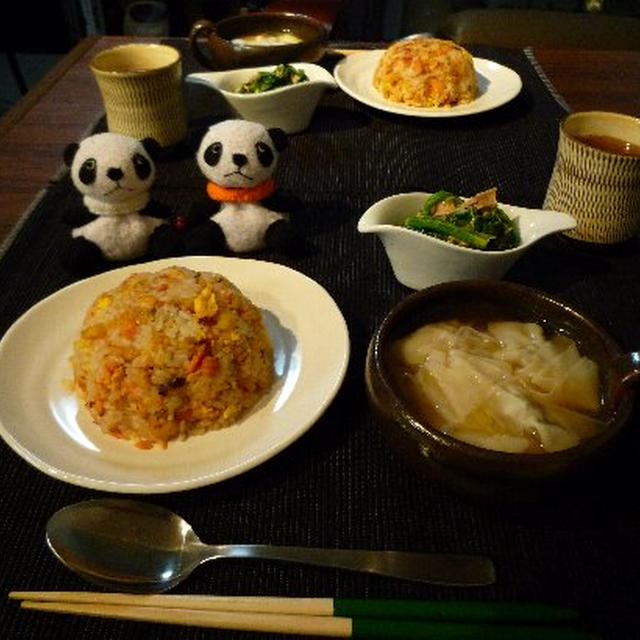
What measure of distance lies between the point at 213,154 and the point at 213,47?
990mm

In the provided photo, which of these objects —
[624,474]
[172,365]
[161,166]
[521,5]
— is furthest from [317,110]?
[521,5]

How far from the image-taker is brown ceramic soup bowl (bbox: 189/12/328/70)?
83.7 inches

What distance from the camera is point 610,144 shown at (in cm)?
149

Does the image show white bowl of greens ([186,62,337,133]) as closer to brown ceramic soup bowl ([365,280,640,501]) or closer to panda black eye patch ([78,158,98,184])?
panda black eye patch ([78,158,98,184])

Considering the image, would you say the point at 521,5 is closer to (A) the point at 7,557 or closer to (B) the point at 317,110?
(B) the point at 317,110

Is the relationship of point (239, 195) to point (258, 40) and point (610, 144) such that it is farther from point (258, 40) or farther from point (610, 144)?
point (258, 40)

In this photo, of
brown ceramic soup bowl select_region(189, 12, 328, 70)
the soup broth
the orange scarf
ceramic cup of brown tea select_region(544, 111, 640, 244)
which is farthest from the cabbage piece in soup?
the soup broth

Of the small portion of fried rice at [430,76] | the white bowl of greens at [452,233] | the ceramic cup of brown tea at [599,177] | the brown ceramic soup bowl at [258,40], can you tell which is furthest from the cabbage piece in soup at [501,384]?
the brown ceramic soup bowl at [258,40]

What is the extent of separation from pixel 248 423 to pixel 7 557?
15.8 inches

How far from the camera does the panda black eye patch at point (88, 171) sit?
1.35 metres

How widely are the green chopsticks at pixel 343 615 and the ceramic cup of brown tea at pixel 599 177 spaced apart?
0.92 meters

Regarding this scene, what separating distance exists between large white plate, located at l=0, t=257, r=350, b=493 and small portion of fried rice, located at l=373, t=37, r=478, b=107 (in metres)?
1.09

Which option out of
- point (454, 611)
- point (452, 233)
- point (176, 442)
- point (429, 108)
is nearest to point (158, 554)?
point (176, 442)

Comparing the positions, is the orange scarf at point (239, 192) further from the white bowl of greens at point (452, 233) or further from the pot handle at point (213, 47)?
the pot handle at point (213, 47)
